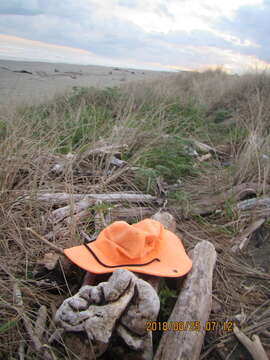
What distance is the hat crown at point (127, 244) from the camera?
2.15 metres

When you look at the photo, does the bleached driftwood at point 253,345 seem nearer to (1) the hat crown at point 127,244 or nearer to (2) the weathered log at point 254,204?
(1) the hat crown at point 127,244

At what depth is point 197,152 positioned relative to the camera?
533cm

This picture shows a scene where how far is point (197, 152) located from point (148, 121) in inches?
38.4

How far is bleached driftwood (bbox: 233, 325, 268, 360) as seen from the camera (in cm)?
191

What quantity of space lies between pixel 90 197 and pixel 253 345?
1930mm

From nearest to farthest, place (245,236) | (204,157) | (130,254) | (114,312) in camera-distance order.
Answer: (114,312), (130,254), (245,236), (204,157)

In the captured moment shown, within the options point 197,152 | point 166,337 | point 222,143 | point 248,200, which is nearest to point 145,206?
point 248,200

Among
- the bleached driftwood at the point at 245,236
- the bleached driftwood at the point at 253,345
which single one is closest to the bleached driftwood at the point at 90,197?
the bleached driftwood at the point at 245,236

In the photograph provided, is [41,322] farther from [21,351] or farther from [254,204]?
[254,204]

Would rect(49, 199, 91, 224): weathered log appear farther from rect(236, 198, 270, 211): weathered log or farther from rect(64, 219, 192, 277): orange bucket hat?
rect(236, 198, 270, 211): weathered log

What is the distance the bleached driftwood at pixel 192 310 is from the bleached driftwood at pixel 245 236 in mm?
595

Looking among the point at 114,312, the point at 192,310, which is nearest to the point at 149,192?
the point at 192,310

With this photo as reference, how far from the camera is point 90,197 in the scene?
3254mm

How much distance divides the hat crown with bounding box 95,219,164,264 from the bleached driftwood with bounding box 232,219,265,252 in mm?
1045
